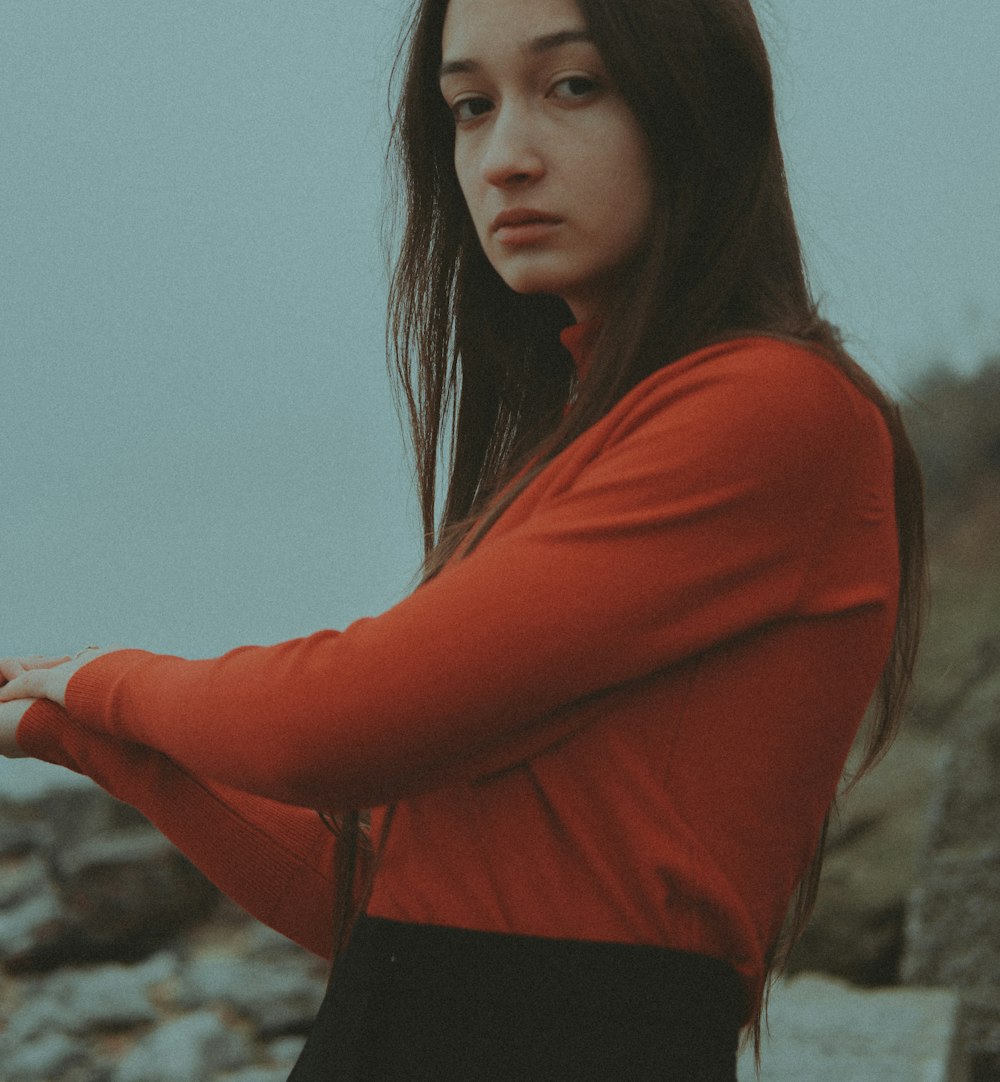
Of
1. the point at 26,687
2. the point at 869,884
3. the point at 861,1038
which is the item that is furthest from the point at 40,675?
the point at 869,884

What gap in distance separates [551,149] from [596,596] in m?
0.35

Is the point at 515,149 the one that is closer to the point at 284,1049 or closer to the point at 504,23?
the point at 504,23

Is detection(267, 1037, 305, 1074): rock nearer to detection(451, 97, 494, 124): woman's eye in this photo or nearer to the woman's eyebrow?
detection(451, 97, 494, 124): woman's eye

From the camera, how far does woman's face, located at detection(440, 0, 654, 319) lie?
3.32 feet

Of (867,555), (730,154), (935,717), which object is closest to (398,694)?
(867,555)

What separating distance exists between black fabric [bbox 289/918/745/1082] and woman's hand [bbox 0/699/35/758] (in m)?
0.37

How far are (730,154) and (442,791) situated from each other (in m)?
0.49

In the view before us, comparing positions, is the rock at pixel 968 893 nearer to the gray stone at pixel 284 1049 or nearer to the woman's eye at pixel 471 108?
the gray stone at pixel 284 1049

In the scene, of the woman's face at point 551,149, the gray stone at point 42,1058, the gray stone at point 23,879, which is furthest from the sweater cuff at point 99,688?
the gray stone at point 23,879

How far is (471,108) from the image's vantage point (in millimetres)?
1103

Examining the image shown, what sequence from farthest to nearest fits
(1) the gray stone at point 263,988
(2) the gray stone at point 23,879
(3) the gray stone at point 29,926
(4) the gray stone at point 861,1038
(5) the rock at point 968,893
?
(2) the gray stone at point 23,879 → (3) the gray stone at point 29,926 → (1) the gray stone at point 263,988 → (5) the rock at point 968,893 → (4) the gray stone at point 861,1038

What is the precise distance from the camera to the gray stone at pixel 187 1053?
3350 mm

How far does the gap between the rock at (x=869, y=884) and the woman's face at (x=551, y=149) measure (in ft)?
6.64

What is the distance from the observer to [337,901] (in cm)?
116
